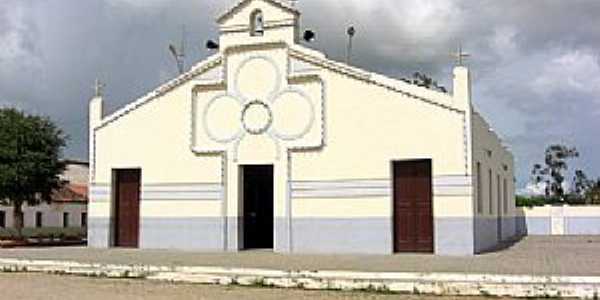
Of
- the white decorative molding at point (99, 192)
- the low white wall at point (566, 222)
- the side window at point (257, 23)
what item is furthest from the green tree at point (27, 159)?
the low white wall at point (566, 222)

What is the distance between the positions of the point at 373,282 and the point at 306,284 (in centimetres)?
145

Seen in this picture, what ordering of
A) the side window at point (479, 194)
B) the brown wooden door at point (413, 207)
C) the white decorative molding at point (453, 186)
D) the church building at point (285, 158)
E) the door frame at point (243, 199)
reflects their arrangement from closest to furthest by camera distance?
the white decorative molding at point (453, 186) → the church building at point (285, 158) → the brown wooden door at point (413, 207) → the side window at point (479, 194) → the door frame at point (243, 199)

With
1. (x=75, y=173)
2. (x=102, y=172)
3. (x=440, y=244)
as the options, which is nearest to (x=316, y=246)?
(x=440, y=244)

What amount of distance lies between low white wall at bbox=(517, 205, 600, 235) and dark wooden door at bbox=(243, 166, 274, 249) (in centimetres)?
2502

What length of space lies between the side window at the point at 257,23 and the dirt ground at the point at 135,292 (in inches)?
556

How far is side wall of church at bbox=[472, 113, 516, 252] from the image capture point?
2873cm

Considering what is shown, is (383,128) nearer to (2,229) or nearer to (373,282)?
(373,282)

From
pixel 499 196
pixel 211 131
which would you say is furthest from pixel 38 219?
pixel 499 196

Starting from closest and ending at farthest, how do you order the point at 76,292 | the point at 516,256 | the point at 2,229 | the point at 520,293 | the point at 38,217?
the point at 520,293 → the point at 76,292 → the point at 516,256 → the point at 2,229 → the point at 38,217

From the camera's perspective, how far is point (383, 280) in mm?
16500

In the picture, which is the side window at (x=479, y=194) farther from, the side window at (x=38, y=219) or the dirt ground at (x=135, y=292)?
the side window at (x=38, y=219)

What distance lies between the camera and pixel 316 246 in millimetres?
28625

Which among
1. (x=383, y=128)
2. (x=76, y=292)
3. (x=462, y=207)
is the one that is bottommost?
(x=76, y=292)

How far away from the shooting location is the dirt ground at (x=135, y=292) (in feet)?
50.4
